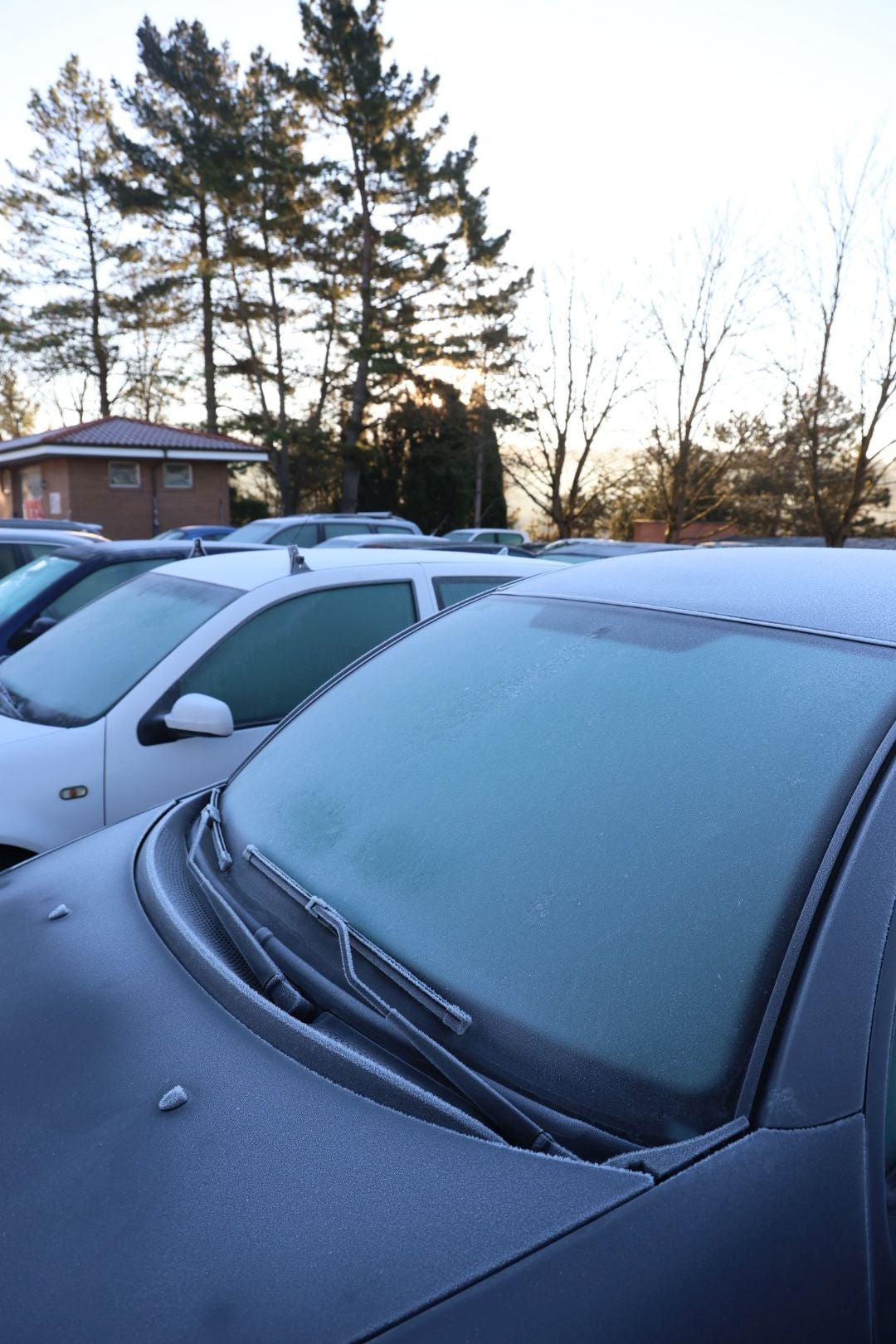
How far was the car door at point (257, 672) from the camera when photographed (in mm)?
3719

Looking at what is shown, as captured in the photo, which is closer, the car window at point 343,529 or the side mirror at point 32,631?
the side mirror at point 32,631

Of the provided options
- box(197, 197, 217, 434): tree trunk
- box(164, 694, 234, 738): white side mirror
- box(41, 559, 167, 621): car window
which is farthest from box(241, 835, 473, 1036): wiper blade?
box(197, 197, 217, 434): tree trunk

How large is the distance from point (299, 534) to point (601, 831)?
52.8 feet

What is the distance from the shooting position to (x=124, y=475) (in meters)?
32.2

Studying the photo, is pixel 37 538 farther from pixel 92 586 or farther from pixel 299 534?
pixel 299 534

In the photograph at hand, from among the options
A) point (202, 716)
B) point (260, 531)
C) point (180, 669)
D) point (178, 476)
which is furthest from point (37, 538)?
point (178, 476)

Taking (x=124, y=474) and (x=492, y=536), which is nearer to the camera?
(x=492, y=536)

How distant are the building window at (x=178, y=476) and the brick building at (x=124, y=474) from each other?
0.03 m

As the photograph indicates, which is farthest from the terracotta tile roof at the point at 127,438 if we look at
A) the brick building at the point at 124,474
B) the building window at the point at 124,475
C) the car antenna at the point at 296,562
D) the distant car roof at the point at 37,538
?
the car antenna at the point at 296,562

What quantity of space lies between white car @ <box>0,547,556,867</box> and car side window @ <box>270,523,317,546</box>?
12497 mm

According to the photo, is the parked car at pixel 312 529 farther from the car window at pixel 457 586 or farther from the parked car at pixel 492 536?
the car window at pixel 457 586

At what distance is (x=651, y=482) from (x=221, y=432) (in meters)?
16.6

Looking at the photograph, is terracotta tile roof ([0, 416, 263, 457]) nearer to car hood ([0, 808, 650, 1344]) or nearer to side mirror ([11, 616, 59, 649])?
side mirror ([11, 616, 59, 649])

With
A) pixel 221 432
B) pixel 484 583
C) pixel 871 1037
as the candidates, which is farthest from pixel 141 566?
pixel 221 432
